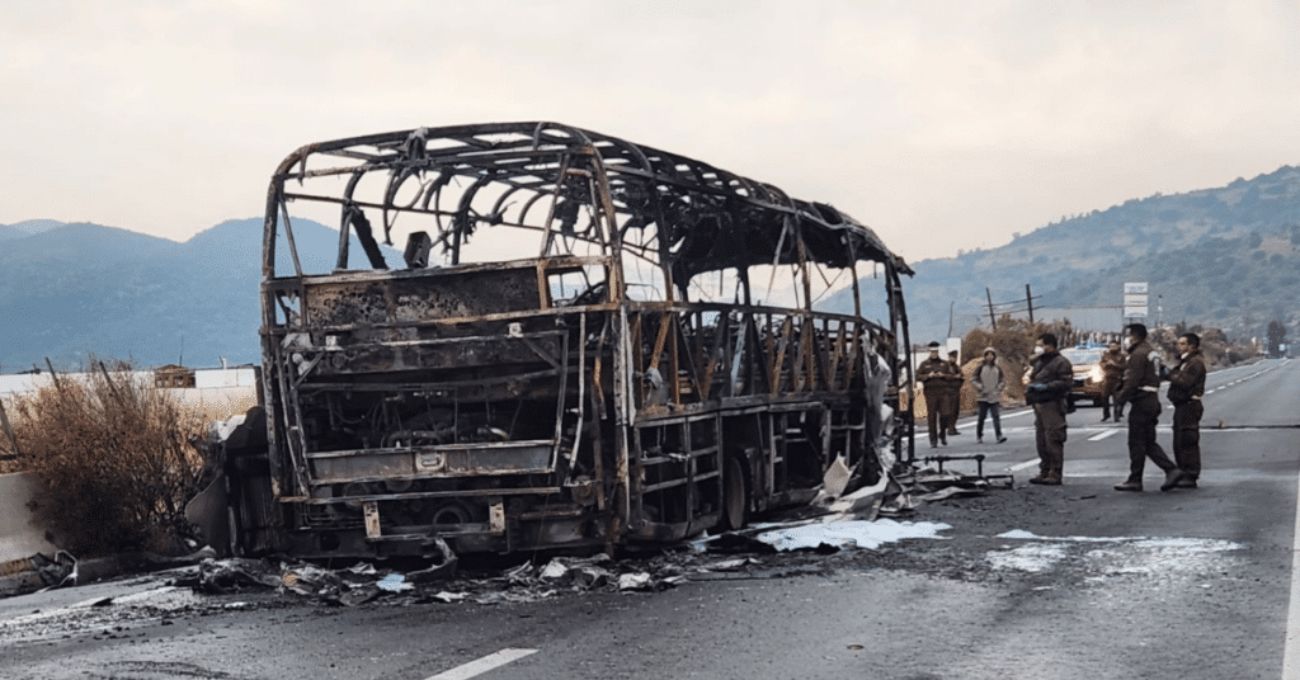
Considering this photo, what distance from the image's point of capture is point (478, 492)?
9469mm

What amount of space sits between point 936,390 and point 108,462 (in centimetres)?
1615

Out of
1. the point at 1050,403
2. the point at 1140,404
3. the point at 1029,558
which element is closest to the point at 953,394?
the point at 1050,403

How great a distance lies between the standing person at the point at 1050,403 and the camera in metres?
16.3

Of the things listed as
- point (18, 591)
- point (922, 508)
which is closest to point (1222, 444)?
point (922, 508)

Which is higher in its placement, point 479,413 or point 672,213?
point 672,213

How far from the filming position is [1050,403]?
16.5 m

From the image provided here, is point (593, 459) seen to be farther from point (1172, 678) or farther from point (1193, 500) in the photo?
point (1193, 500)

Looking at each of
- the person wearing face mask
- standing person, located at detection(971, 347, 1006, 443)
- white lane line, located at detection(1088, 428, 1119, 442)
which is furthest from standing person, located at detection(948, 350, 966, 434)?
white lane line, located at detection(1088, 428, 1119, 442)

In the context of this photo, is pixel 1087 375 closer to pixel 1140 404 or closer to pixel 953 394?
pixel 953 394

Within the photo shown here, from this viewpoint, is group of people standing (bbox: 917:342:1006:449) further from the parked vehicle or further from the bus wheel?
the bus wheel

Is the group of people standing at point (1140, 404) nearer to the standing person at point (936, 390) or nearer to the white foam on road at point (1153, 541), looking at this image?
the white foam on road at point (1153, 541)

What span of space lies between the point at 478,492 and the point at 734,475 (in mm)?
3056

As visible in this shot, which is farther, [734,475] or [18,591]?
[734,475]

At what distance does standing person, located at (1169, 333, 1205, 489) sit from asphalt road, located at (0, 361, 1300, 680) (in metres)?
3.90
